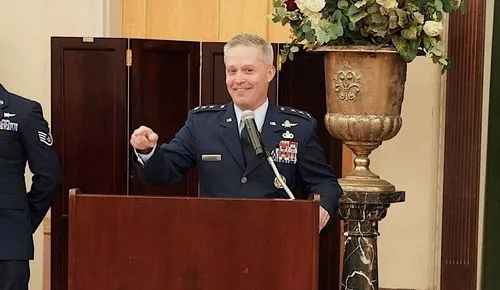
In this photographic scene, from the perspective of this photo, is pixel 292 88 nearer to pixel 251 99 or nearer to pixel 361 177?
pixel 361 177

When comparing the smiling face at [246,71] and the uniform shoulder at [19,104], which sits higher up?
the smiling face at [246,71]

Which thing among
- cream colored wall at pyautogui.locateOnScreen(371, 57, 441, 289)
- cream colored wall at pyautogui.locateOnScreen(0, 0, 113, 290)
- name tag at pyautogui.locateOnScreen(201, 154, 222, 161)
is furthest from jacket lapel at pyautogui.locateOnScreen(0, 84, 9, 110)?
cream colored wall at pyautogui.locateOnScreen(371, 57, 441, 289)

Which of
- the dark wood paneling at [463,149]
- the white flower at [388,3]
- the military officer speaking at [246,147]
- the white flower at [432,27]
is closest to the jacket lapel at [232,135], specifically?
the military officer speaking at [246,147]

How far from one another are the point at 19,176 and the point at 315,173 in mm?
944

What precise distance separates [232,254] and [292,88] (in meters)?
1.53

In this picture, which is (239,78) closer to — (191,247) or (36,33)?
(191,247)

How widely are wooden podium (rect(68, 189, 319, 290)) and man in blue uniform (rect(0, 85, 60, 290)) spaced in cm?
89

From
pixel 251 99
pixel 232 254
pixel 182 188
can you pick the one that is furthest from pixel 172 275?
pixel 182 188

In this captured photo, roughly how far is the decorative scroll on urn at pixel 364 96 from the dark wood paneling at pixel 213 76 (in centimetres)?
61

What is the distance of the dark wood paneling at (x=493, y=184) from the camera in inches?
153

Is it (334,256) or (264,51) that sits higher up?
(264,51)

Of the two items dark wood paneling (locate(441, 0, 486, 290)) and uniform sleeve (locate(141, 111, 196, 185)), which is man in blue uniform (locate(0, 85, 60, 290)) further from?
dark wood paneling (locate(441, 0, 486, 290))

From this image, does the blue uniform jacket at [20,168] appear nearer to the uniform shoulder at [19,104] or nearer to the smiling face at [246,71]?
the uniform shoulder at [19,104]

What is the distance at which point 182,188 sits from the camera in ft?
12.2
